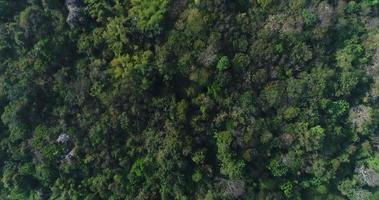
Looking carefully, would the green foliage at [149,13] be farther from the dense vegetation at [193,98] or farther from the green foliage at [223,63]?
the green foliage at [223,63]

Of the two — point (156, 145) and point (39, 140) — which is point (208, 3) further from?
point (39, 140)

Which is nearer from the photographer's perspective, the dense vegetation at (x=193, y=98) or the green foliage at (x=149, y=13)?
the green foliage at (x=149, y=13)

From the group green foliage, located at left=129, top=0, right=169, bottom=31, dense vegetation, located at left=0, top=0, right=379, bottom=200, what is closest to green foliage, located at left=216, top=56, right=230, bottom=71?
dense vegetation, located at left=0, top=0, right=379, bottom=200

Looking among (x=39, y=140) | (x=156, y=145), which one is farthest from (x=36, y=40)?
(x=156, y=145)

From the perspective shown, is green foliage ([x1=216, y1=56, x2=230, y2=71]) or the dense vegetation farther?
the dense vegetation

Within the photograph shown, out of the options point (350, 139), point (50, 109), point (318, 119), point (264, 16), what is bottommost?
point (350, 139)

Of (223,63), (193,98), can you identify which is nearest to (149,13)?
(223,63)

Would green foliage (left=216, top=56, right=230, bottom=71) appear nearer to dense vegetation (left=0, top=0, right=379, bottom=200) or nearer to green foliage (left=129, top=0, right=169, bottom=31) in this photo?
dense vegetation (left=0, top=0, right=379, bottom=200)

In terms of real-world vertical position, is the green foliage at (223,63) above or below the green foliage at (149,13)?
below

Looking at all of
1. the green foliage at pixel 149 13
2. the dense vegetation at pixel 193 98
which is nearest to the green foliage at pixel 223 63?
the dense vegetation at pixel 193 98
